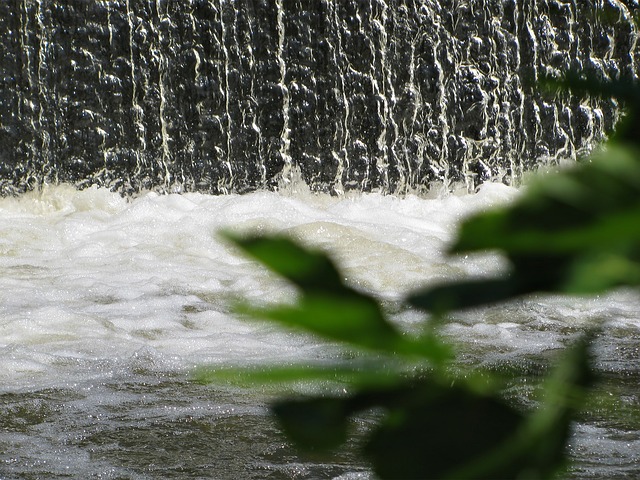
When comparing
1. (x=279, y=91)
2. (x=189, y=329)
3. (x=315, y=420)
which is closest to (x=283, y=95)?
(x=279, y=91)

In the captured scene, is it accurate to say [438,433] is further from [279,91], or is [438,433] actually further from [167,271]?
[279,91]

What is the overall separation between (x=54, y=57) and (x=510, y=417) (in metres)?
8.79

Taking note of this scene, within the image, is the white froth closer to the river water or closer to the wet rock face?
the river water

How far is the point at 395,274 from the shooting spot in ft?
19.1

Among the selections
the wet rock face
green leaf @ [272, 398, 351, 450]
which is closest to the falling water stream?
the wet rock face

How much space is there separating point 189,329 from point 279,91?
4.43 meters

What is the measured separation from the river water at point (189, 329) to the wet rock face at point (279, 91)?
1.06ft

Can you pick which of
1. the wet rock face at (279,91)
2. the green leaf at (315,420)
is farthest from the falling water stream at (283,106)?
the green leaf at (315,420)

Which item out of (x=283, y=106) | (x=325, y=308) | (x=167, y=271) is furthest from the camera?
(x=283, y=106)

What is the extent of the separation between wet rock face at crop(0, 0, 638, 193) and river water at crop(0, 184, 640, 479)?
324 millimetres

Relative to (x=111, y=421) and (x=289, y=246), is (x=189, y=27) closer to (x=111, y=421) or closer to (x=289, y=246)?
(x=111, y=421)

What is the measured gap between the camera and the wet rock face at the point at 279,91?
8.39 metres

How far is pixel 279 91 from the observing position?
851 cm

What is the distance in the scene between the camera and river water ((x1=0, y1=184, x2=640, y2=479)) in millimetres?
2400
